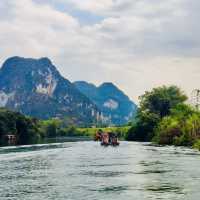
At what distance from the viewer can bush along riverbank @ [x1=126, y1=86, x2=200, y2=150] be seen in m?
122

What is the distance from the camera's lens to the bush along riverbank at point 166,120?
4808 inches

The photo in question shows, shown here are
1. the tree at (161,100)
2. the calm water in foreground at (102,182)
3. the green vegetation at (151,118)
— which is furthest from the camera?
the tree at (161,100)

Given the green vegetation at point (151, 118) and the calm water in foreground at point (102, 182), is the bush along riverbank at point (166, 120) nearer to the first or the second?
the green vegetation at point (151, 118)

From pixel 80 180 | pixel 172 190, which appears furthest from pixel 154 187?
pixel 80 180

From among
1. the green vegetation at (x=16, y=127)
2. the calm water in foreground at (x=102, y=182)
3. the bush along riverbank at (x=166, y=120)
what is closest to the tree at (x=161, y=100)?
the bush along riverbank at (x=166, y=120)

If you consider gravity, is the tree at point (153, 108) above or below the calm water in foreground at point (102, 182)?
above

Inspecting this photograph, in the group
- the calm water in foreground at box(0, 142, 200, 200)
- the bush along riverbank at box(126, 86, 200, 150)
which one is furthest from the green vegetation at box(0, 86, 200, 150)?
the calm water in foreground at box(0, 142, 200, 200)

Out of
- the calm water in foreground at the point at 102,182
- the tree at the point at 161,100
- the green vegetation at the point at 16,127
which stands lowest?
the calm water in foreground at the point at 102,182

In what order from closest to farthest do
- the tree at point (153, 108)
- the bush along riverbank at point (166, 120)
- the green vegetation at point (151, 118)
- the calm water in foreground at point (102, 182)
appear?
the calm water in foreground at point (102, 182) < the bush along riverbank at point (166, 120) < the green vegetation at point (151, 118) < the tree at point (153, 108)

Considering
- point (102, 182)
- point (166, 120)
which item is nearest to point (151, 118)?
point (166, 120)

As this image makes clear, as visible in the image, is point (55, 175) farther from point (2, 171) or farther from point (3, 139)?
point (3, 139)

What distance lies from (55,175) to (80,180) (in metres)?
6.10

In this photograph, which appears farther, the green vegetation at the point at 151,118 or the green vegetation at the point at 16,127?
the green vegetation at the point at 16,127

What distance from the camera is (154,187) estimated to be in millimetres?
41688
